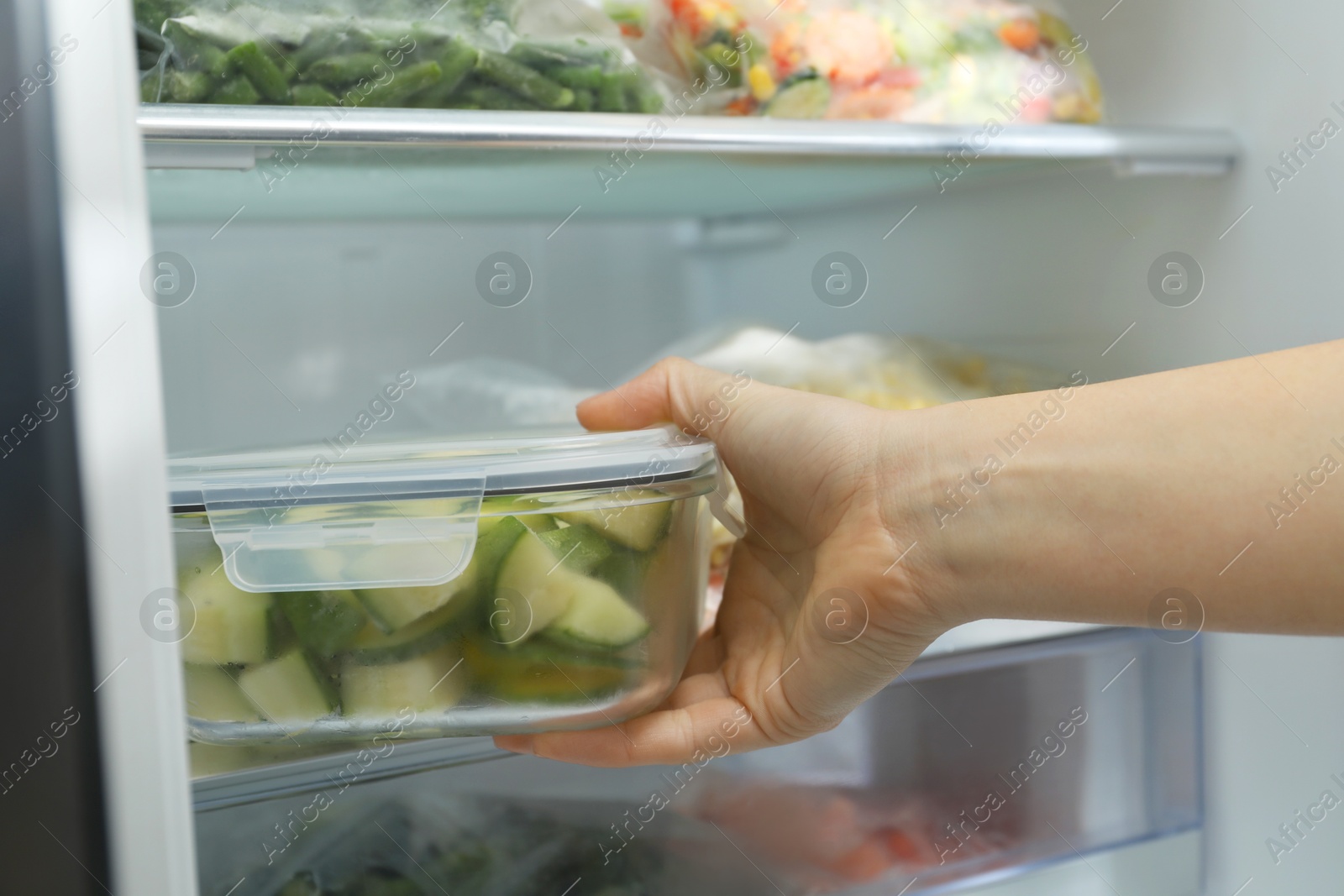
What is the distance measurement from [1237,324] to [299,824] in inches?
33.5

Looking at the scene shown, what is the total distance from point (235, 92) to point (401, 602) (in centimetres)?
39

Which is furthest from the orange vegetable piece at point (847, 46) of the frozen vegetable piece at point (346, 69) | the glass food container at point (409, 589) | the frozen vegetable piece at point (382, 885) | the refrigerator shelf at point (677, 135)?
the frozen vegetable piece at point (382, 885)

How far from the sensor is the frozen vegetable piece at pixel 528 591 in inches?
18.1

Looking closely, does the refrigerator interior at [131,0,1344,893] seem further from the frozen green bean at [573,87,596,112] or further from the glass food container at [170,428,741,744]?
the glass food container at [170,428,741,744]

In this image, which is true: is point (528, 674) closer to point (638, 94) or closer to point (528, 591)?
point (528, 591)

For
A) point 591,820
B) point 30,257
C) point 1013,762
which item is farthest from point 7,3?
point 1013,762

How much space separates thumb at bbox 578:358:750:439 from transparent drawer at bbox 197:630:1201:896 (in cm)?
25

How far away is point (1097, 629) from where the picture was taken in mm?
839

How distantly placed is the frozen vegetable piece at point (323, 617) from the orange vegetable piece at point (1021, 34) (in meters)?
0.75

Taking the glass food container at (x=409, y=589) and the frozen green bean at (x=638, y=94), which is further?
the frozen green bean at (x=638, y=94)

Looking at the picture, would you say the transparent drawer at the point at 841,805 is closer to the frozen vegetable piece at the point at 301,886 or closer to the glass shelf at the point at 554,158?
the frozen vegetable piece at the point at 301,886

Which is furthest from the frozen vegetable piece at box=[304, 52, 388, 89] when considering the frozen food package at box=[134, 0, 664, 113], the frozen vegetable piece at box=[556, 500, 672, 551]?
the frozen vegetable piece at box=[556, 500, 672, 551]

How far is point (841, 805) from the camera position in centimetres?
75

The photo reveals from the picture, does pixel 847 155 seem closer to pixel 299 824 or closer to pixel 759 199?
pixel 759 199
